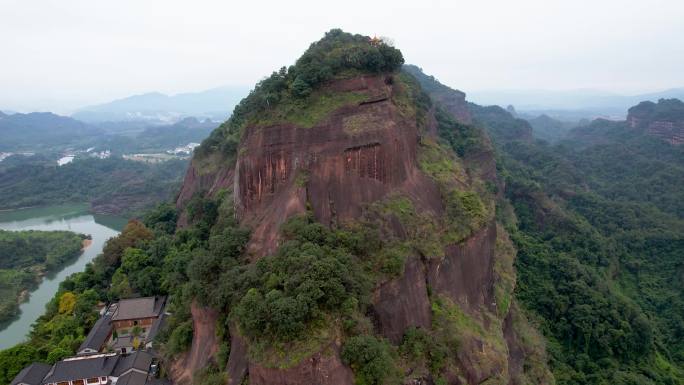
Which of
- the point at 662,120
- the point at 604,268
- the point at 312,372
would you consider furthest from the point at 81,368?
the point at 662,120

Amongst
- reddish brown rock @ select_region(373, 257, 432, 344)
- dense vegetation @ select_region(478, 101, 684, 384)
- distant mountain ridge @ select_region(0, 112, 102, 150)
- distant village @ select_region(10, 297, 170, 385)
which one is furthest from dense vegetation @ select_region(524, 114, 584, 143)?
distant mountain ridge @ select_region(0, 112, 102, 150)

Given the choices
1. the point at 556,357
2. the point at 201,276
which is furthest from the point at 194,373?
the point at 556,357

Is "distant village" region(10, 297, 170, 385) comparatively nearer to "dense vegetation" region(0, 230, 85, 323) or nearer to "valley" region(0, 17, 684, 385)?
"valley" region(0, 17, 684, 385)

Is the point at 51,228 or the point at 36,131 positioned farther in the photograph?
the point at 36,131

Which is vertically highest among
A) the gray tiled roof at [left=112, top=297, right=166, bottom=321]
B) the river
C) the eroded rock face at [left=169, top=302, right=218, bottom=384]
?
the eroded rock face at [left=169, top=302, right=218, bottom=384]

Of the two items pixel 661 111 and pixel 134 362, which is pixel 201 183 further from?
pixel 661 111

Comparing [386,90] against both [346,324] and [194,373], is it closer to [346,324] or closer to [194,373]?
[346,324]
